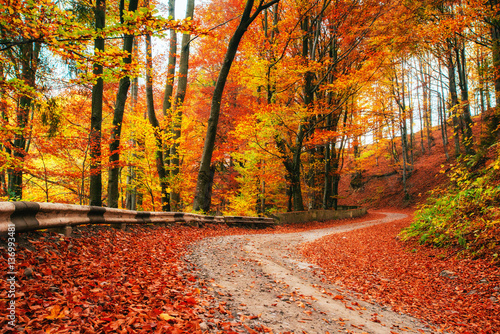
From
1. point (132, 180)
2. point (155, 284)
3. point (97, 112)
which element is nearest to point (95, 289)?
point (155, 284)

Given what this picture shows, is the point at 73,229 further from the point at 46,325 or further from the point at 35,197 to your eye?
the point at 35,197

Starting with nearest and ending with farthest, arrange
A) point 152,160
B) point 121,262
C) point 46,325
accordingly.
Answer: point 46,325
point 121,262
point 152,160

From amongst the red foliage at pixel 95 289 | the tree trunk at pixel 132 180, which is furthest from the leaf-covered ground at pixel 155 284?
the tree trunk at pixel 132 180

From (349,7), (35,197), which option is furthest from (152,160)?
(349,7)

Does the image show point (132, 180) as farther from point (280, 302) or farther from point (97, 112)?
point (280, 302)

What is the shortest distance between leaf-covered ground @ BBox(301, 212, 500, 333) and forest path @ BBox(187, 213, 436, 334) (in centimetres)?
45

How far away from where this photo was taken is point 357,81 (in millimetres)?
13672

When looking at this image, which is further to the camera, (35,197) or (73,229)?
(35,197)

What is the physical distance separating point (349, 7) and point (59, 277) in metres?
17.5

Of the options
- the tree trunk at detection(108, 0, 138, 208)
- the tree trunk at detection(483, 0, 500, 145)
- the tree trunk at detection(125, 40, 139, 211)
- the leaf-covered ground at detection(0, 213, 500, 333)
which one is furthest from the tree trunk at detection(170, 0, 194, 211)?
the tree trunk at detection(483, 0, 500, 145)

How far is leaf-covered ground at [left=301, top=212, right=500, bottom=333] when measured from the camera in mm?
3717

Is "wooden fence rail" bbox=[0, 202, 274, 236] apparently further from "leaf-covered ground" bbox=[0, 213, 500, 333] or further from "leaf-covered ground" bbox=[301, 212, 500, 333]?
"leaf-covered ground" bbox=[301, 212, 500, 333]

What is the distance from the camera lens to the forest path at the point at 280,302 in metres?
2.76

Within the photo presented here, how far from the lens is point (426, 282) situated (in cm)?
498
